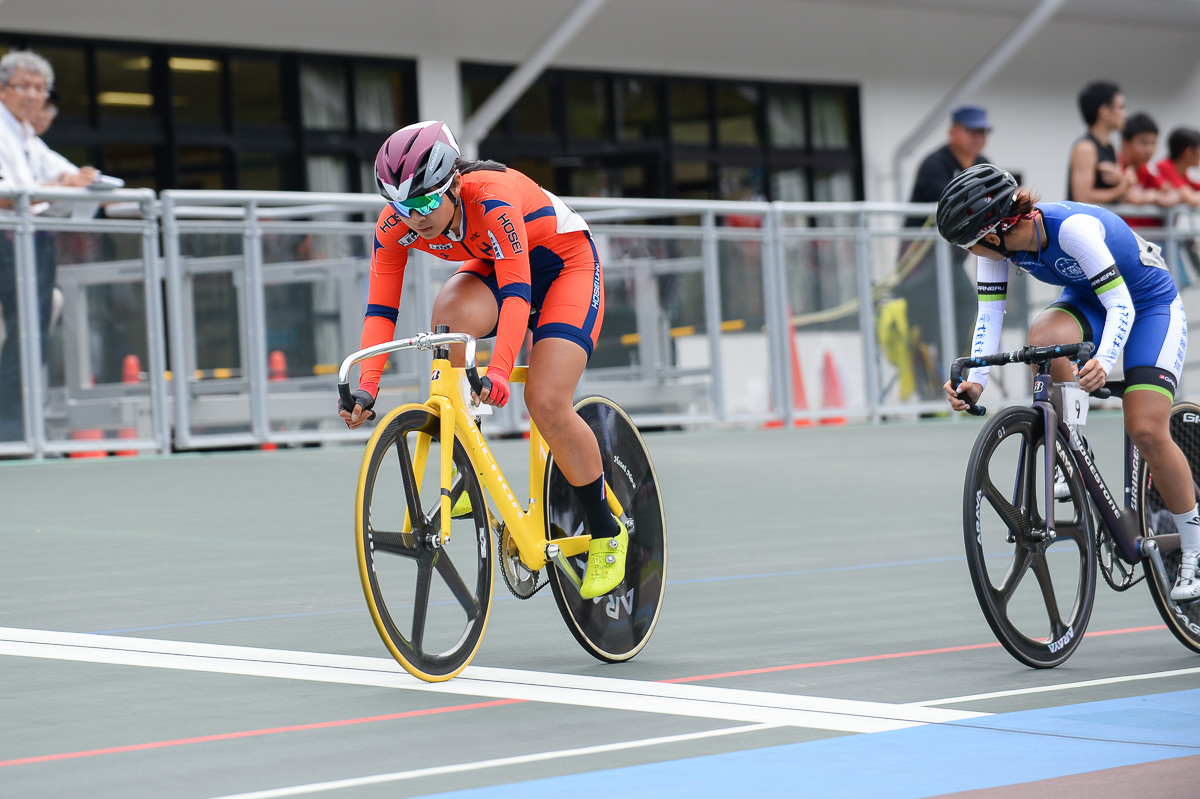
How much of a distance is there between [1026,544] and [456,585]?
1.83 m

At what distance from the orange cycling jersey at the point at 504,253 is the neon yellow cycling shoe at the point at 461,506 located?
13.9 inches

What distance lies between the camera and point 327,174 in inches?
764

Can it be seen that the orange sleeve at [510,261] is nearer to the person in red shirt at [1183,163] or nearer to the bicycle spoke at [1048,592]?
the bicycle spoke at [1048,592]

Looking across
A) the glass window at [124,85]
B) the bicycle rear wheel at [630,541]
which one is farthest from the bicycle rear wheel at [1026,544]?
the glass window at [124,85]

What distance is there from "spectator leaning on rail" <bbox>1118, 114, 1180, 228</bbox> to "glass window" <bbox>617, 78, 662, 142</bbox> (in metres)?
7.70

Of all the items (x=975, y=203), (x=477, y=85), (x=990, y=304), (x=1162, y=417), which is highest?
(x=477, y=85)

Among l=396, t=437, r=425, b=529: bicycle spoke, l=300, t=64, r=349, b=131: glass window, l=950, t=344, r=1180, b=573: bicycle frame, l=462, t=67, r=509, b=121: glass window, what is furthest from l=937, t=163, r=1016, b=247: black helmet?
l=462, t=67, r=509, b=121: glass window

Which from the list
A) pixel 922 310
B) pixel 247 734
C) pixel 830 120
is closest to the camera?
pixel 247 734

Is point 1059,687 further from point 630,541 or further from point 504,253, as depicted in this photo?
point 504,253

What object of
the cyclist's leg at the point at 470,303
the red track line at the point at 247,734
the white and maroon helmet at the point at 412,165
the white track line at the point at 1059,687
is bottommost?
the white track line at the point at 1059,687

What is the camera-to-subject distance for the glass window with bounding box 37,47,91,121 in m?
17.3

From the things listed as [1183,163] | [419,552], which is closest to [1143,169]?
[1183,163]

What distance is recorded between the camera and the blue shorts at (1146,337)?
5668 millimetres

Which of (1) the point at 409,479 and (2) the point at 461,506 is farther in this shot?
(2) the point at 461,506
